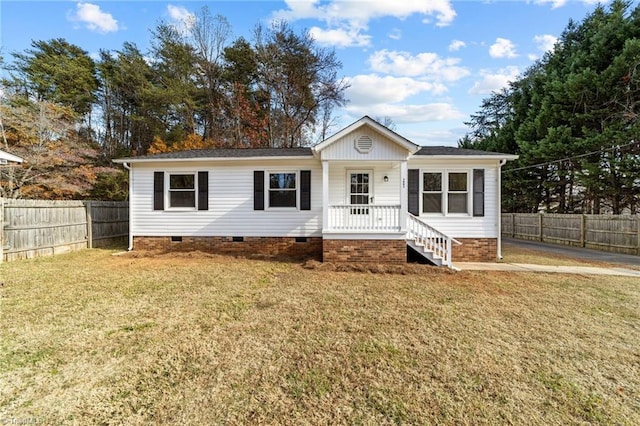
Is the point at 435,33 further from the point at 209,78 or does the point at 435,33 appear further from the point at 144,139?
the point at 144,139

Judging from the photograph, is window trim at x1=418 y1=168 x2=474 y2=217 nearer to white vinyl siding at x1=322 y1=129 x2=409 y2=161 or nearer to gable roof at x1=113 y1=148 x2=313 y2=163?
white vinyl siding at x1=322 y1=129 x2=409 y2=161

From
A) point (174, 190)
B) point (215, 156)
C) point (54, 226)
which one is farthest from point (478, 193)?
point (54, 226)

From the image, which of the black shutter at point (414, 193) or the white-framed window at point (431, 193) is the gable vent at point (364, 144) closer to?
the black shutter at point (414, 193)

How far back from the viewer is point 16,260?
867 cm

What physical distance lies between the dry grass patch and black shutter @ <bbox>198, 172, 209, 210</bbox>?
4217 millimetres

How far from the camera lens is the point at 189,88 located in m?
21.0

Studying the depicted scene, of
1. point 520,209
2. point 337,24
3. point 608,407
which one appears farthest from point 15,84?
point 520,209

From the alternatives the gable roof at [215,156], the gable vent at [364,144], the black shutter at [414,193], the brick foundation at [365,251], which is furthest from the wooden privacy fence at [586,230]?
the gable roof at [215,156]

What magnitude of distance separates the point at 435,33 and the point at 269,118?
13677 millimetres

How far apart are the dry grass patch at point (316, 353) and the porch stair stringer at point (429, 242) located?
1971 mm

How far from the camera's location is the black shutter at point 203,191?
1044cm

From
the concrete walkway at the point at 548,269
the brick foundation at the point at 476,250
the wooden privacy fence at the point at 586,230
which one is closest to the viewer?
the concrete walkway at the point at 548,269

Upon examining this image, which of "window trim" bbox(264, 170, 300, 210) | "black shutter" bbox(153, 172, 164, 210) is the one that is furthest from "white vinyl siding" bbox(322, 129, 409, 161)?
"black shutter" bbox(153, 172, 164, 210)

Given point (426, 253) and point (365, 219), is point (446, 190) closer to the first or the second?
point (426, 253)
